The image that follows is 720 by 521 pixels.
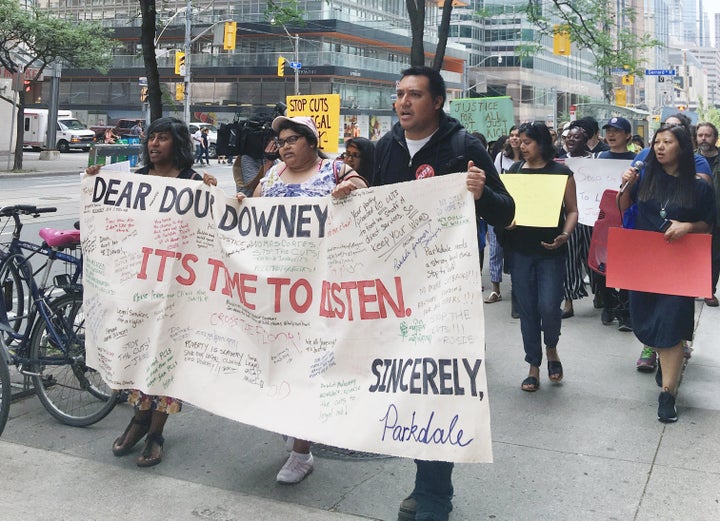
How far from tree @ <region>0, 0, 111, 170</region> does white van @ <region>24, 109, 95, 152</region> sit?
1289 centimetres

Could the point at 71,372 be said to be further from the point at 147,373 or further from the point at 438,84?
the point at 438,84

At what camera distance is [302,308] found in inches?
169

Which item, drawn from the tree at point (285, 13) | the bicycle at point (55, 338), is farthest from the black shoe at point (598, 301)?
the bicycle at point (55, 338)

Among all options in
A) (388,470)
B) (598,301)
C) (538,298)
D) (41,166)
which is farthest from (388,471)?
(41,166)

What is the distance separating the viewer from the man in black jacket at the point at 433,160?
12.9 ft

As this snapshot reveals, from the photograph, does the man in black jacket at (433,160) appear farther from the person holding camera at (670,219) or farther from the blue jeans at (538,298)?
the blue jeans at (538,298)

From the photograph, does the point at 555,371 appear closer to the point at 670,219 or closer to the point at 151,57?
the point at 670,219

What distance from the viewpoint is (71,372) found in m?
5.62

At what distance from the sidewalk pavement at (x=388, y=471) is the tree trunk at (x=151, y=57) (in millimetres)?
2802

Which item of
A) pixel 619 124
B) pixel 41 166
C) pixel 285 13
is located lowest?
pixel 619 124

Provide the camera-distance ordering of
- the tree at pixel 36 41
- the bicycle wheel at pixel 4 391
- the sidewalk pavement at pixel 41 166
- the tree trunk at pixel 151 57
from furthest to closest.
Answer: the sidewalk pavement at pixel 41 166, the tree at pixel 36 41, the tree trunk at pixel 151 57, the bicycle wheel at pixel 4 391

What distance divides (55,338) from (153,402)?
93 cm

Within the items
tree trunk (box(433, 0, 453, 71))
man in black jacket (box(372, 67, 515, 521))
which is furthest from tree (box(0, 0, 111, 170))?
man in black jacket (box(372, 67, 515, 521))

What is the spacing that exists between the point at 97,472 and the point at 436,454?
6.74 ft
